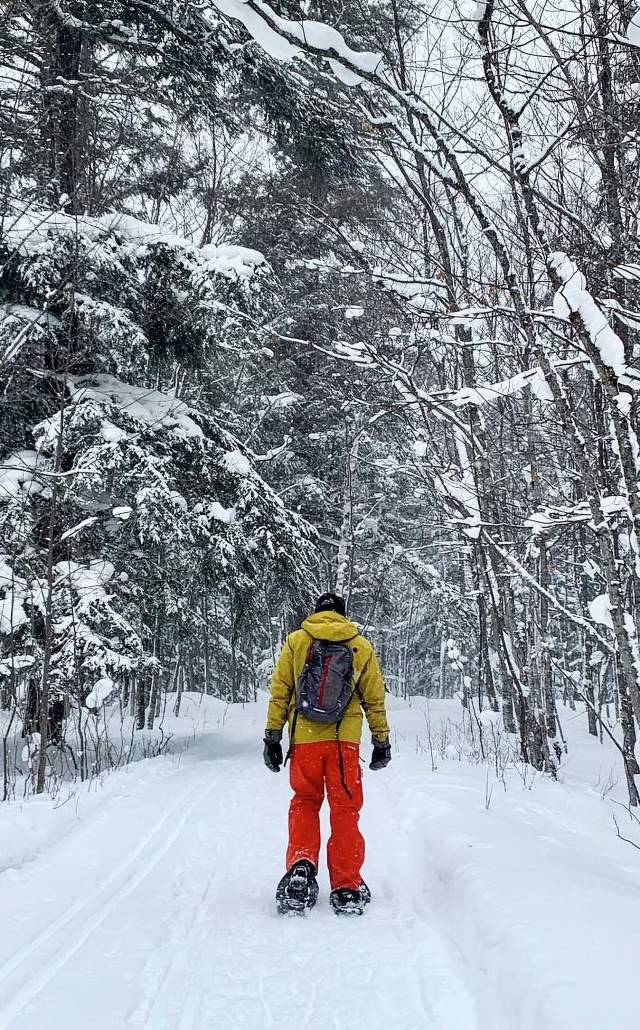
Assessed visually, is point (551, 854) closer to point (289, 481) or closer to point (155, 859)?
point (155, 859)

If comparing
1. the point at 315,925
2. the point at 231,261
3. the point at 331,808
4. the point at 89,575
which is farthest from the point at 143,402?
the point at 315,925

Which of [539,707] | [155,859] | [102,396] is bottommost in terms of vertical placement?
[155,859]

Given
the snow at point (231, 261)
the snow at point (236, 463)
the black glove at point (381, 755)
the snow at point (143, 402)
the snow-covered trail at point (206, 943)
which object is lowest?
the snow-covered trail at point (206, 943)

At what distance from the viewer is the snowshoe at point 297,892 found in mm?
4078

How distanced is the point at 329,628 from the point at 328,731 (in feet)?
2.15

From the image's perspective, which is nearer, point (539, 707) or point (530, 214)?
point (530, 214)

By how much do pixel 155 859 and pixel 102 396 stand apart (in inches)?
265

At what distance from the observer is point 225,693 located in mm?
45312

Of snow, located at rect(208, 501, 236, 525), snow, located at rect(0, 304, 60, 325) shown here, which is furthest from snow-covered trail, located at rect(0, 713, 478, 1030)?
snow, located at rect(0, 304, 60, 325)

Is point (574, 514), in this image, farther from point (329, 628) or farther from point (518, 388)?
point (329, 628)

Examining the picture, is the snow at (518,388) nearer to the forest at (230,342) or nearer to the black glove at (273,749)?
the forest at (230,342)

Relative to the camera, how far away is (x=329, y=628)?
15.4ft

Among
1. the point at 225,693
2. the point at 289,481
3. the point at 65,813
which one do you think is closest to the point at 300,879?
the point at 65,813

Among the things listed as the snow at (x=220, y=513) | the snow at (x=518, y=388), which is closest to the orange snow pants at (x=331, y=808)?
the snow at (x=518, y=388)
